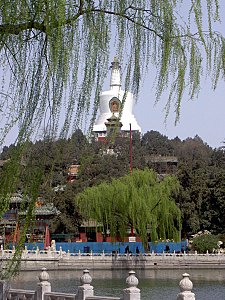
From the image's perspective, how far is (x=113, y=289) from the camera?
22.0 metres

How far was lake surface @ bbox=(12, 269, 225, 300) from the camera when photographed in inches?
811

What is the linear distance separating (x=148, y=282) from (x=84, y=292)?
15109mm

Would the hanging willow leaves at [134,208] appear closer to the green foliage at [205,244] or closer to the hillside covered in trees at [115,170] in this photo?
the hillside covered in trees at [115,170]

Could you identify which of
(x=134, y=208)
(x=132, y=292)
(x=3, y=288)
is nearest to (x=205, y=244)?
(x=134, y=208)

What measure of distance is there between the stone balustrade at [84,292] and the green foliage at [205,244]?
77.3ft

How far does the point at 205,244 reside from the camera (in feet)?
112

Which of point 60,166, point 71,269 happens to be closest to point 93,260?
point 71,269

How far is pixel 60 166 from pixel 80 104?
698 mm

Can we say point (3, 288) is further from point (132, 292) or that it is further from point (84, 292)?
point (132, 292)

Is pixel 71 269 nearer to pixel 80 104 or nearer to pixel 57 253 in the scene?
pixel 57 253

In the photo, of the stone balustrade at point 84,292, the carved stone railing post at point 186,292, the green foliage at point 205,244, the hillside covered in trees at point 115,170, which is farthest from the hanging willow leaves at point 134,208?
the carved stone railing post at point 186,292

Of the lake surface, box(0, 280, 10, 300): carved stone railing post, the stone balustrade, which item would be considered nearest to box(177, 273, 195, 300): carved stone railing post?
the stone balustrade

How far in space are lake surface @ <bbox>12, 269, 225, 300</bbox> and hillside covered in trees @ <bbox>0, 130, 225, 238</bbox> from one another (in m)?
3.43

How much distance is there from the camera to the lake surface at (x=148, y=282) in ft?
67.6
